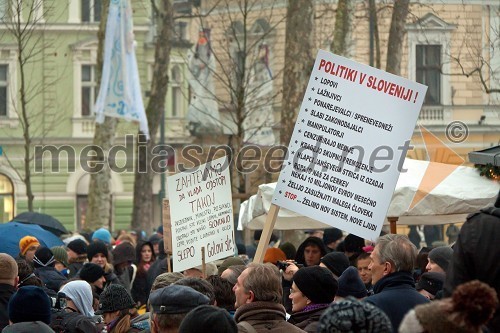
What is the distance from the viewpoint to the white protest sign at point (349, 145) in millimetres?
9672

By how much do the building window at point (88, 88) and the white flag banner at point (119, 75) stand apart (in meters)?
22.9

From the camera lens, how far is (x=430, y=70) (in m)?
45.4

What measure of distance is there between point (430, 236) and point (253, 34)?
30.0 ft

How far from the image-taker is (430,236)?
36.1m

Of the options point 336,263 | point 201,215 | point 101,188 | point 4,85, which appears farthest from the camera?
point 4,85

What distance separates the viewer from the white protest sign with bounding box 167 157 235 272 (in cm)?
1183

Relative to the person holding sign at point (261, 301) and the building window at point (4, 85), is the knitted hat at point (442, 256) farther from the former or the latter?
the building window at point (4, 85)

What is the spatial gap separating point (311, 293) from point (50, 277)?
494 cm

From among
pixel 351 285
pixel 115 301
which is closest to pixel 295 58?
pixel 351 285

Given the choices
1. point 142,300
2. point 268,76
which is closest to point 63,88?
point 268,76

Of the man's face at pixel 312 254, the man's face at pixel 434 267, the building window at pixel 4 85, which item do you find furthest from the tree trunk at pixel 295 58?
the building window at pixel 4 85

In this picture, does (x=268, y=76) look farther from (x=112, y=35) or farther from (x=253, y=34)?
(x=112, y=35)

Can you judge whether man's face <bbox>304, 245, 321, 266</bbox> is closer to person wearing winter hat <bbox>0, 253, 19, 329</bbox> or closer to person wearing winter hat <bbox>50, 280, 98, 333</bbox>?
person wearing winter hat <bbox>50, 280, 98, 333</bbox>

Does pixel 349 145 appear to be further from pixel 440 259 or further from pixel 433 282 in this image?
pixel 433 282
